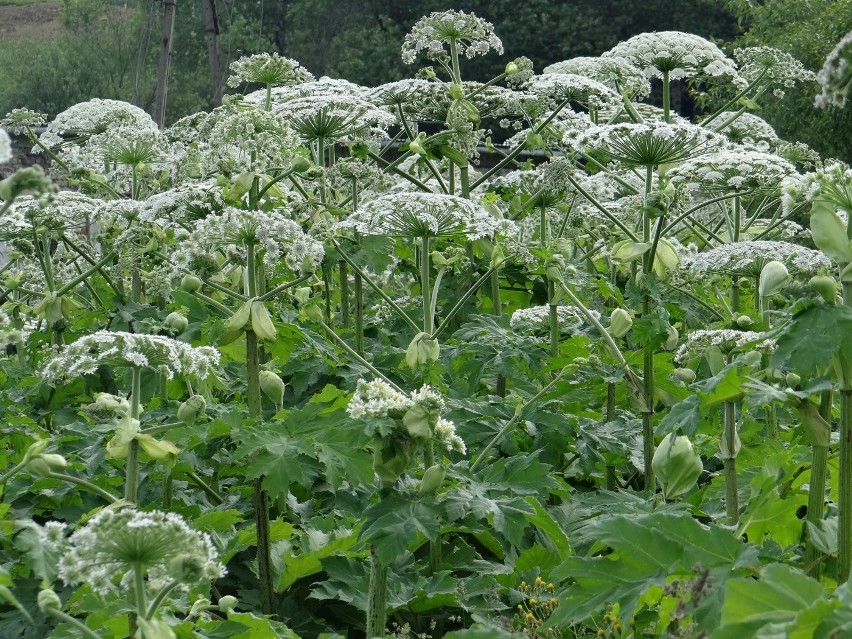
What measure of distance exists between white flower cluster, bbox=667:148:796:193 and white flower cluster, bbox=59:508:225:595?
294 cm

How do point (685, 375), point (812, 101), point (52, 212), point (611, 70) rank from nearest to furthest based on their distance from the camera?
point (685, 375)
point (52, 212)
point (611, 70)
point (812, 101)

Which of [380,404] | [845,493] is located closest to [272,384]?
[380,404]

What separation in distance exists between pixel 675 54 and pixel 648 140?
191 centimetres

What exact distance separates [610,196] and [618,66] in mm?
709

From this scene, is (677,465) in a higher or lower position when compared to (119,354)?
lower

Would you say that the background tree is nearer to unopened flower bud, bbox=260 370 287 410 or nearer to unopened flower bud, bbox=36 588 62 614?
unopened flower bud, bbox=260 370 287 410

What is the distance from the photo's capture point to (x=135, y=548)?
1859mm

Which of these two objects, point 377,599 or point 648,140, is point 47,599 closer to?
point 377,599

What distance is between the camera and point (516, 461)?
3.01 meters

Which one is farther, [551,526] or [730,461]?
[551,526]

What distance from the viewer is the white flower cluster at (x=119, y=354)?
245 centimetres

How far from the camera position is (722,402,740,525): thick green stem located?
2.78 m

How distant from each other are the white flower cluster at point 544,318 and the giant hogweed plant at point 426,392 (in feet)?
0.07

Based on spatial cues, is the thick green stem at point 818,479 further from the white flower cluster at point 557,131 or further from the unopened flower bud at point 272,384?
the white flower cluster at point 557,131
